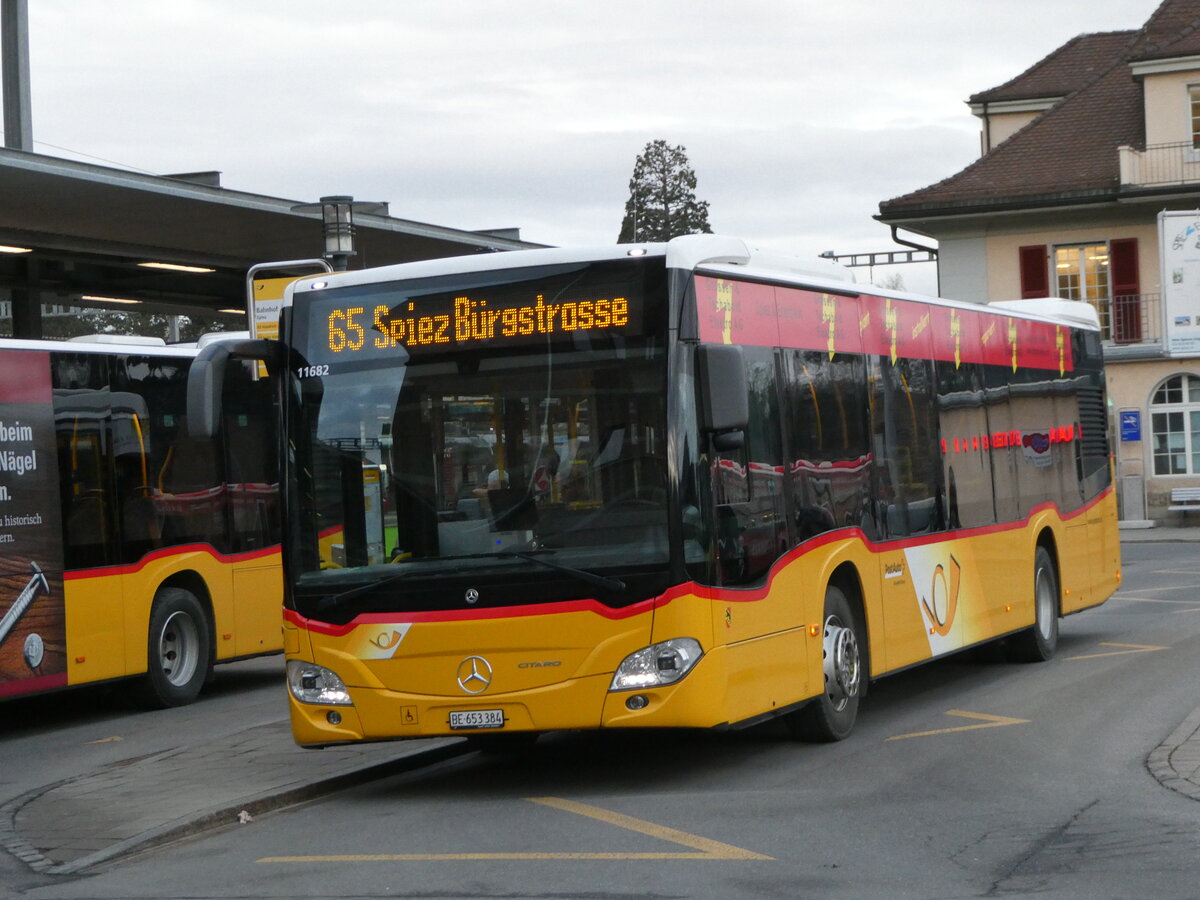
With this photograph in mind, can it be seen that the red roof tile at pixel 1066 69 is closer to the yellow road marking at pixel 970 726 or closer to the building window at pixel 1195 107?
the building window at pixel 1195 107

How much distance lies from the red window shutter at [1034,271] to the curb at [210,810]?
111 ft

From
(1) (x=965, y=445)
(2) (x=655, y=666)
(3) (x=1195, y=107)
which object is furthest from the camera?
(3) (x=1195, y=107)

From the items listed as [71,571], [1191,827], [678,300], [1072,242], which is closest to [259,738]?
[71,571]

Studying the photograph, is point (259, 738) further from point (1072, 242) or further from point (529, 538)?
point (1072, 242)

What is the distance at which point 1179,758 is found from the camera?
387 inches

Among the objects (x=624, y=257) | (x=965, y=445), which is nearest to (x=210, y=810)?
(x=624, y=257)

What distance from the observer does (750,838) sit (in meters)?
7.96

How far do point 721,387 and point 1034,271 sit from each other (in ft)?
116

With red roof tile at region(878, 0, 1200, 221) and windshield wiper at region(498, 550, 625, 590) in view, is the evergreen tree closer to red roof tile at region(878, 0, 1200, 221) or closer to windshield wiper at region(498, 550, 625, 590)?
red roof tile at region(878, 0, 1200, 221)

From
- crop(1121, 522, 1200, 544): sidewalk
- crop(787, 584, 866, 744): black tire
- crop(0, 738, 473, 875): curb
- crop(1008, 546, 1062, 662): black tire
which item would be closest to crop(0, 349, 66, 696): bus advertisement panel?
crop(0, 738, 473, 875): curb

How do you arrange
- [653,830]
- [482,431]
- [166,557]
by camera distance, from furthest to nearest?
[166,557], [482,431], [653,830]

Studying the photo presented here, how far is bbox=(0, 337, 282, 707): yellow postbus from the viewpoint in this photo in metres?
13.4

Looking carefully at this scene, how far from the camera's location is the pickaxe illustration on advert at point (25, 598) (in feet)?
42.8

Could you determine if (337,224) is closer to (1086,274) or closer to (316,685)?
(316,685)
